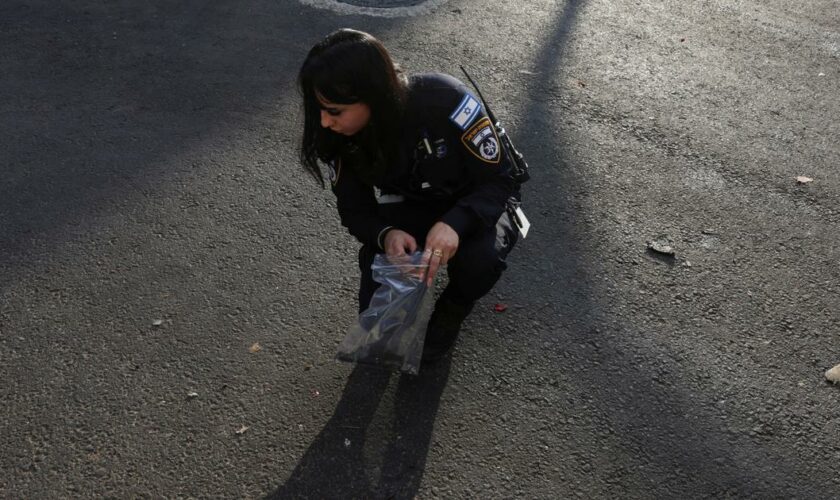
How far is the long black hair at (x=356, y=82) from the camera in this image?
7.33 ft

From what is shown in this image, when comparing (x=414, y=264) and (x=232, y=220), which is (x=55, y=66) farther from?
(x=414, y=264)

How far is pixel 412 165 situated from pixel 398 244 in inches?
11.0

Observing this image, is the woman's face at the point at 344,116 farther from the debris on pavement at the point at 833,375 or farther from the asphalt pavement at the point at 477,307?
the debris on pavement at the point at 833,375

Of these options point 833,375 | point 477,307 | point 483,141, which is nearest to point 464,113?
point 483,141

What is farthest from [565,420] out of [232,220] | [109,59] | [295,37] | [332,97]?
[109,59]

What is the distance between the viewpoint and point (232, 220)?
143 inches

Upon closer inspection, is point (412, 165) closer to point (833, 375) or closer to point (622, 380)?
point (622, 380)

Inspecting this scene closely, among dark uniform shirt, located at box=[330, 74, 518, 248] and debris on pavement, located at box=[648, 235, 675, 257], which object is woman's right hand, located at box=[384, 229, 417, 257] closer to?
dark uniform shirt, located at box=[330, 74, 518, 248]

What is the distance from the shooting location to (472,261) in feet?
8.55

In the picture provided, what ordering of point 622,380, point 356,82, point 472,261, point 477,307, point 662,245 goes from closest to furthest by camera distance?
point 356,82 < point 472,261 < point 622,380 < point 477,307 < point 662,245

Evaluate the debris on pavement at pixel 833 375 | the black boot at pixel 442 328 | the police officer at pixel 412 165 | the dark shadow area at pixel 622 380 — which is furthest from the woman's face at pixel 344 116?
the debris on pavement at pixel 833 375

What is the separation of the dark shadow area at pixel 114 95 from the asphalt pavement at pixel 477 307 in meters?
0.02

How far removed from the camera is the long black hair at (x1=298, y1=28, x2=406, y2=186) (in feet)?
7.33

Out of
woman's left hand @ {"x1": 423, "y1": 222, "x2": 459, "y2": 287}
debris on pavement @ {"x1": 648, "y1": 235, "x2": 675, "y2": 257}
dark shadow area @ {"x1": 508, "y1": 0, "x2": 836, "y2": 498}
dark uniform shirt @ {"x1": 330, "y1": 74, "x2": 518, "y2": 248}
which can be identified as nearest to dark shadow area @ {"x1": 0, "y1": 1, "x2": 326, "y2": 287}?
dark uniform shirt @ {"x1": 330, "y1": 74, "x2": 518, "y2": 248}
